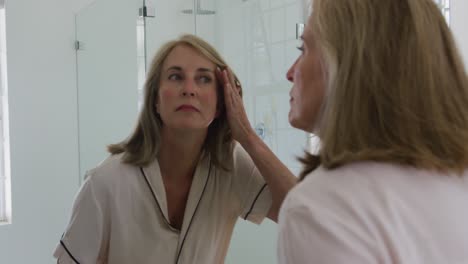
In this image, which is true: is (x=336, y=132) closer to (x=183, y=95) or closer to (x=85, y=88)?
(x=183, y=95)

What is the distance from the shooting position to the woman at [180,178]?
3.85 feet

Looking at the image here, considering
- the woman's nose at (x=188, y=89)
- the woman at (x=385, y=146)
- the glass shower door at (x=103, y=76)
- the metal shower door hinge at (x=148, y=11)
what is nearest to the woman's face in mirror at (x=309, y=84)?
the woman at (x=385, y=146)

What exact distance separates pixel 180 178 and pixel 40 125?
5.51 feet

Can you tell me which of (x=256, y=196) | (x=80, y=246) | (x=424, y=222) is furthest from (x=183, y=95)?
(x=424, y=222)

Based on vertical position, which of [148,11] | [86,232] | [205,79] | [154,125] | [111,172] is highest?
[148,11]

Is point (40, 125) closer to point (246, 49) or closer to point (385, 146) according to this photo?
point (246, 49)

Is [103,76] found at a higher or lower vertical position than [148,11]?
lower

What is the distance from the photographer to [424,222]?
542 mm

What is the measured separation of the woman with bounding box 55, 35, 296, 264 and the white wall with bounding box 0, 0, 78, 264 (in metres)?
1.60

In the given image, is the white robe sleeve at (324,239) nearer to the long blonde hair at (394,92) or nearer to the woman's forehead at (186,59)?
the long blonde hair at (394,92)

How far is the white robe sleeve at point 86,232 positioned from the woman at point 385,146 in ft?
2.09

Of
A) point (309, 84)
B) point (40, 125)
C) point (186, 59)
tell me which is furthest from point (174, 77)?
point (40, 125)

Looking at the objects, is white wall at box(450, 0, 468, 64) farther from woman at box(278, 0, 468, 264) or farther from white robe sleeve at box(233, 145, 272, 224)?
woman at box(278, 0, 468, 264)

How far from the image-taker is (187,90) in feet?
3.92
